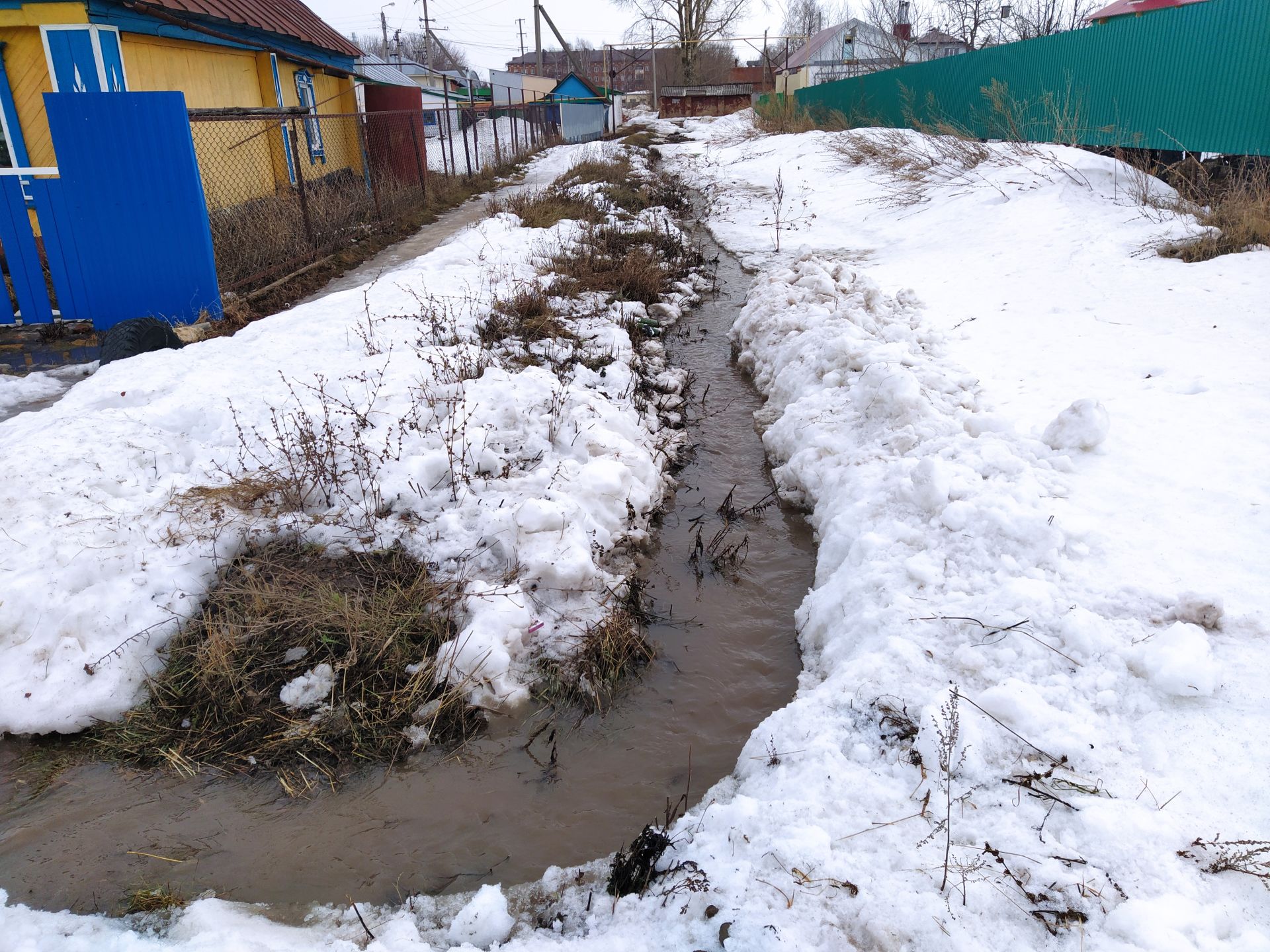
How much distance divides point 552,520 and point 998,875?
2807 mm

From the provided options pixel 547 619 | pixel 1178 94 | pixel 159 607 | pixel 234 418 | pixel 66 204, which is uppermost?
pixel 1178 94

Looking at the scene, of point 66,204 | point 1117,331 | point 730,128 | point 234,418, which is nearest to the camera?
point 234,418

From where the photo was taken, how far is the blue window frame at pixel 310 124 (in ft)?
50.2

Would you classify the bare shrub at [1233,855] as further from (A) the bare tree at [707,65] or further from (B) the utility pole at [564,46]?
(A) the bare tree at [707,65]

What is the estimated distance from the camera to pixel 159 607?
12.6 feet

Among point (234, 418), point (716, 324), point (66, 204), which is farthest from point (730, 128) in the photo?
point (234, 418)

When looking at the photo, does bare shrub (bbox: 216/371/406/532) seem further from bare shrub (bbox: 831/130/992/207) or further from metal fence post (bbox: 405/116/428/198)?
metal fence post (bbox: 405/116/428/198)

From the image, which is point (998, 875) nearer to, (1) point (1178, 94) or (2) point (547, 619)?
(2) point (547, 619)

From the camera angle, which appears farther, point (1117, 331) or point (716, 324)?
point (716, 324)

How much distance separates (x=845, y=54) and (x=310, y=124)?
43678 millimetres

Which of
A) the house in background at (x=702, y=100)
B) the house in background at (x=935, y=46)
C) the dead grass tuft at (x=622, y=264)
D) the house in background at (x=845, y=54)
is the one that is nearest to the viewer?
the dead grass tuft at (x=622, y=264)

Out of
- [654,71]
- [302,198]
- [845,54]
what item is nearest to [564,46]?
[654,71]

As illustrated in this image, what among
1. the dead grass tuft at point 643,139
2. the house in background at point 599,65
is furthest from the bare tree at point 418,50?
the dead grass tuft at point 643,139

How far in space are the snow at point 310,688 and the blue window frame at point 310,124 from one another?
14.1 metres
